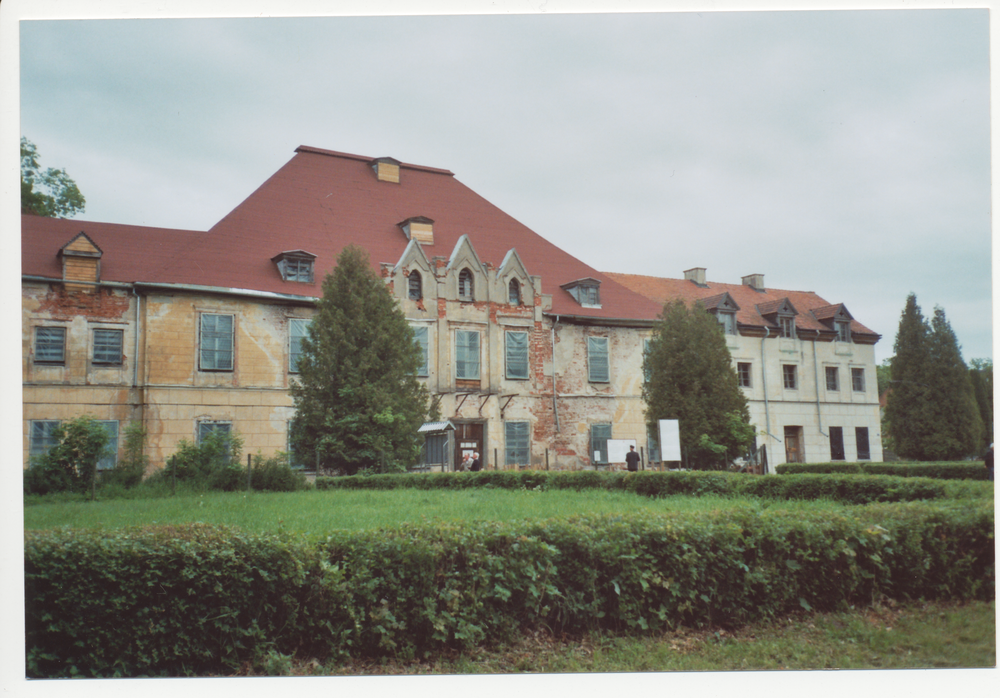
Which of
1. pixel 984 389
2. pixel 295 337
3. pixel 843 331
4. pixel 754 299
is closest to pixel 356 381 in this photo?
pixel 295 337

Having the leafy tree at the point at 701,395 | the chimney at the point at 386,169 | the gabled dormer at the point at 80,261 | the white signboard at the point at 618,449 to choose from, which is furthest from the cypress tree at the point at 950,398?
the gabled dormer at the point at 80,261

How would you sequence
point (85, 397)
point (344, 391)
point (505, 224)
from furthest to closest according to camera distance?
1. point (505, 224)
2. point (344, 391)
3. point (85, 397)

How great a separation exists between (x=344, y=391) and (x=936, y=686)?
924cm

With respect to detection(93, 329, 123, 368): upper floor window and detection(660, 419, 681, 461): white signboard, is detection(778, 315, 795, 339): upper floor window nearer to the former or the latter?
detection(660, 419, 681, 461): white signboard

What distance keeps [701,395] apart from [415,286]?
5608mm

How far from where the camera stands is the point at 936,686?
5930mm

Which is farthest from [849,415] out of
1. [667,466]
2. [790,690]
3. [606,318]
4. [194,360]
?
[194,360]

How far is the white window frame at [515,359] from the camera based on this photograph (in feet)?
52.5

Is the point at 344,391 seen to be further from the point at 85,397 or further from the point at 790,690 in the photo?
the point at 790,690

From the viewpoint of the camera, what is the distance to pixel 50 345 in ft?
28.4

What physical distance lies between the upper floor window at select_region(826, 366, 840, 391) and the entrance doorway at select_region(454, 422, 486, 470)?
6437 millimetres

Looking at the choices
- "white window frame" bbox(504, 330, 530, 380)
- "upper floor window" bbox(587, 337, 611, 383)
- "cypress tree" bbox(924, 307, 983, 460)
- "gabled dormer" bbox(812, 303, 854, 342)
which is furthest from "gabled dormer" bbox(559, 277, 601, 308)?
"cypress tree" bbox(924, 307, 983, 460)

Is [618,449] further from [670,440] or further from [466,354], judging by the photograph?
[466,354]

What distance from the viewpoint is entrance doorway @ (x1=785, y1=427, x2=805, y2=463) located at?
14.3 meters
